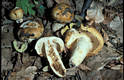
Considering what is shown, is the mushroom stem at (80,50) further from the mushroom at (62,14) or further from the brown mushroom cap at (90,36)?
the mushroom at (62,14)

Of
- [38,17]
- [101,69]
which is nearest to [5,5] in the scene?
[38,17]

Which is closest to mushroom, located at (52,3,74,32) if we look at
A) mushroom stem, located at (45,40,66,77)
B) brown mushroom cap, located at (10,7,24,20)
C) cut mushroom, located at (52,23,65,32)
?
cut mushroom, located at (52,23,65,32)

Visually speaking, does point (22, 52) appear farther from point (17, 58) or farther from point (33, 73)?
point (33, 73)

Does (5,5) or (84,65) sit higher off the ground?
(5,5)

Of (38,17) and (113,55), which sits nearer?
(113,55)

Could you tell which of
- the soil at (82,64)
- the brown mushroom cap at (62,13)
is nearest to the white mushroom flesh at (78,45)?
the soil at (82,64)

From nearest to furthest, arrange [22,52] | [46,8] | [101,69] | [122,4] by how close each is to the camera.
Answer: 1. [101,69]
2. [22,52]
3. [46,8]
4. [122,4]

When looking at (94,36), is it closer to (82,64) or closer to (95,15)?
(82,64)
